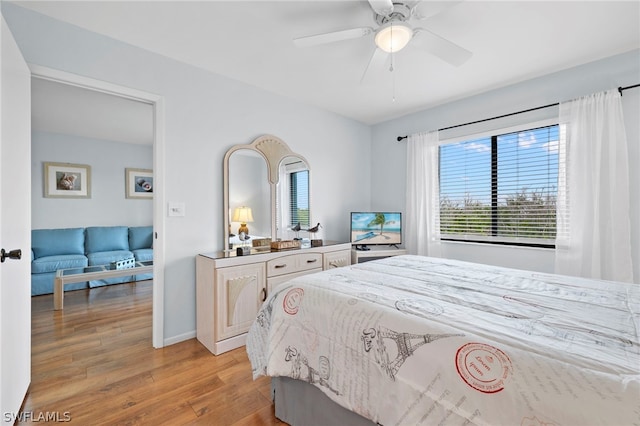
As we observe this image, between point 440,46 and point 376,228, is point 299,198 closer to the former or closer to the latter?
point 376,228

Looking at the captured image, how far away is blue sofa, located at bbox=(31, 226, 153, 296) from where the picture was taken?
12.8ft

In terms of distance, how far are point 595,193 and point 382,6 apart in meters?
2.40

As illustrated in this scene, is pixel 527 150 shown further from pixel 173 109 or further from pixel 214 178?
pixel 173 109

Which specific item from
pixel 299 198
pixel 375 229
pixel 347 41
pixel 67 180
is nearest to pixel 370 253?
pixel 375 229

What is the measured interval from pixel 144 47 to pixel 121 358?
2.52 meters

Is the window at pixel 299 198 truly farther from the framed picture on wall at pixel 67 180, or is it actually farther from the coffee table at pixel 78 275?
the framed picture on wall at pixel 67 180

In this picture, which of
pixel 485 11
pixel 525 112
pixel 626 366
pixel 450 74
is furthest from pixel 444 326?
pixel 525 112

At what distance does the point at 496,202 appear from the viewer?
126 inches

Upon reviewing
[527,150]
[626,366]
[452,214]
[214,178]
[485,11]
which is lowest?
[626,366]

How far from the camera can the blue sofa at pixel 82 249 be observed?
3904mm

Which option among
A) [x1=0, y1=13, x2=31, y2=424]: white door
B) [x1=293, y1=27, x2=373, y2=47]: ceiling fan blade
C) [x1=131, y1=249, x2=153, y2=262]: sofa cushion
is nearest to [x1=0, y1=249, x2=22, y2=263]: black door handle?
[x1=0, y1=13, x2=31, y2=424]: white door

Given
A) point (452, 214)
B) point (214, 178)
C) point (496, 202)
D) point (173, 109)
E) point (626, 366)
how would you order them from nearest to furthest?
point (626, 366), point (173, 109), point (214, 178), point (496, 202), point (452, 214)

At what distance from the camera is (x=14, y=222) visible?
1497 mm

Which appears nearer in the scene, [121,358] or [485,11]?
[485,11]
